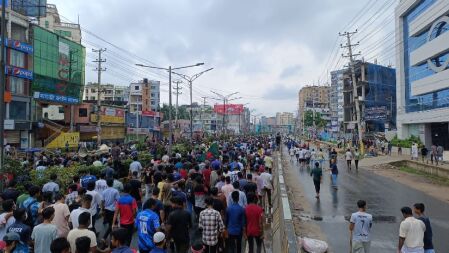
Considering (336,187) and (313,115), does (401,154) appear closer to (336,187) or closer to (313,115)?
(336,187)

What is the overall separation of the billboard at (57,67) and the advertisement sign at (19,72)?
3.80 feet

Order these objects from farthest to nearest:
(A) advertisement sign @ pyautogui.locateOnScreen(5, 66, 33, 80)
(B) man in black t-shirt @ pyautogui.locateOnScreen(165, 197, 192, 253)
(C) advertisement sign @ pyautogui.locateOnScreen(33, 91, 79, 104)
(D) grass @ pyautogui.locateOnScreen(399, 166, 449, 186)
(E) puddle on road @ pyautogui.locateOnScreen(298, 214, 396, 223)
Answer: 1. (C) advertisement sign @ pyautogui.locateOnScreen(33, 91, 79, 104)
2. (A) advertisement sign @ pyautogui.locateOnScreen(5, 66, 33, 80)
3. (D) grass @ pyautogui.locateOnScreen(399, 166, 449, 186)
4. (E) puddle on road @ pyautogui.locateOnScreen(298, 214, 396, 223)
5. (B) man in black t-shirt @ pyautogui.locateOnScreen(165, 197, 192, 253)

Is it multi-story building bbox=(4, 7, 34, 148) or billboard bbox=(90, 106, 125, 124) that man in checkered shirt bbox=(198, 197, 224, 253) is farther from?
billboard bbox=(90, 106, 125, 124)

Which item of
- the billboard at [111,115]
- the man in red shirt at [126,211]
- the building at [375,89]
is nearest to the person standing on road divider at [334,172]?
the man in red shirt at [126,211]

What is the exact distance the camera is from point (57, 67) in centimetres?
4488

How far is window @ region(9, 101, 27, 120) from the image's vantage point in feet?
122

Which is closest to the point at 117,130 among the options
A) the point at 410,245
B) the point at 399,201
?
the point at 399,201

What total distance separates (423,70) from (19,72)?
44.7 meters

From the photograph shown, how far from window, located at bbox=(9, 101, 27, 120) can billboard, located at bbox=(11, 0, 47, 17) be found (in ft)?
32.0

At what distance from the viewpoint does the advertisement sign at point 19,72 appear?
3634cm

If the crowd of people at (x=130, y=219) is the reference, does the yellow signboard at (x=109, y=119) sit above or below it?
above

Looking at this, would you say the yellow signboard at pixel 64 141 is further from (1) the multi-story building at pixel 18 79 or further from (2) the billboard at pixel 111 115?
(2) the billboard at pixel 111 115

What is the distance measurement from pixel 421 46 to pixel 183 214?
Result: 149 ft

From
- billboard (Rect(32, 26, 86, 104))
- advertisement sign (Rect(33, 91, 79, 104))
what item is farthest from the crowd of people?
billboard (Rect(32, 26, 86, 104))
